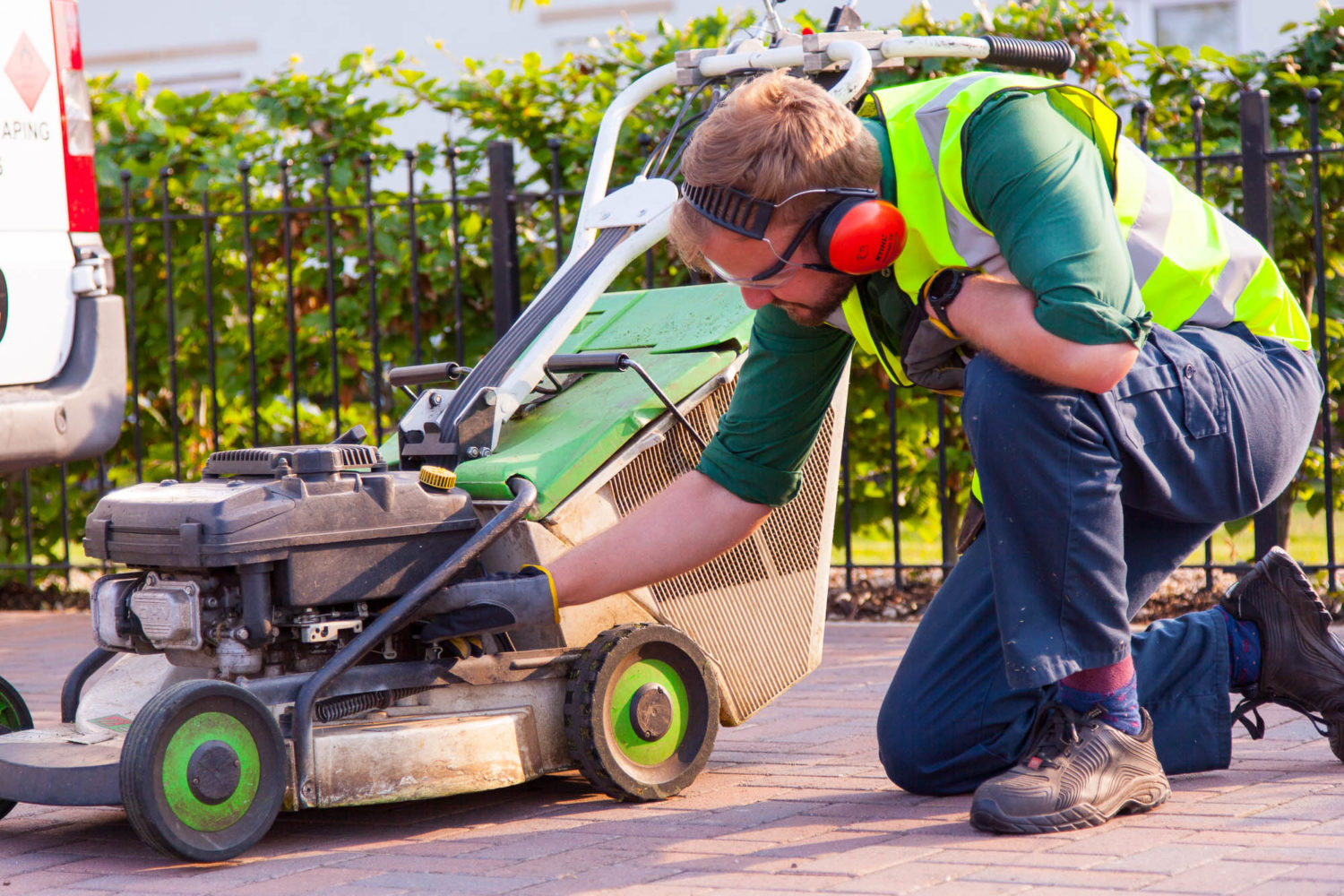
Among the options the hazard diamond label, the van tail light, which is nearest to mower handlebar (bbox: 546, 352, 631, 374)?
the van tail light

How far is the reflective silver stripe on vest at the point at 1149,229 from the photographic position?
275 cm

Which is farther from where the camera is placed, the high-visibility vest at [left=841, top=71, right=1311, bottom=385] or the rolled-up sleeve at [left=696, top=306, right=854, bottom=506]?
the rolled-up sleeve at [left=696, top=306, right=854, bottom=506]

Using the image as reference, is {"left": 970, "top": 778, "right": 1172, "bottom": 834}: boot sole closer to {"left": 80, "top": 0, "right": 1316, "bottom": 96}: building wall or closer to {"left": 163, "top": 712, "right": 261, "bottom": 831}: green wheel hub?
{"left": 163, "top": 712, "right": 261, "bottom": 831}: green wheel hub

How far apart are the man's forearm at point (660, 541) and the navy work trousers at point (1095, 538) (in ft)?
1.43

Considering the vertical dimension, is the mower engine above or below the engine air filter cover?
Answer: below

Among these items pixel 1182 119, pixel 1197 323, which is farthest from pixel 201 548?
pixel 1182 119

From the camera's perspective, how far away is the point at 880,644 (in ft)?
16.5

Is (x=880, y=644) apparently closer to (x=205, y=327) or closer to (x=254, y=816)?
(x=254, y=816)

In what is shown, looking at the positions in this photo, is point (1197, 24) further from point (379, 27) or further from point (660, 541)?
point (660, 541)

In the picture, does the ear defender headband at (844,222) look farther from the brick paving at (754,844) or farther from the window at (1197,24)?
the window at (1197,24)

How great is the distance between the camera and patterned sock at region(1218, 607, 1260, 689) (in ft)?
9.90

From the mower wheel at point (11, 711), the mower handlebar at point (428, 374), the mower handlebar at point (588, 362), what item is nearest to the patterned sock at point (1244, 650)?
the mower handlebar at point (588, 362)

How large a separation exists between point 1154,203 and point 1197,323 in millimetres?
253

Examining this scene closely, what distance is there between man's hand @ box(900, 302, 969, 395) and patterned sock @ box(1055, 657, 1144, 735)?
0.54 meters
